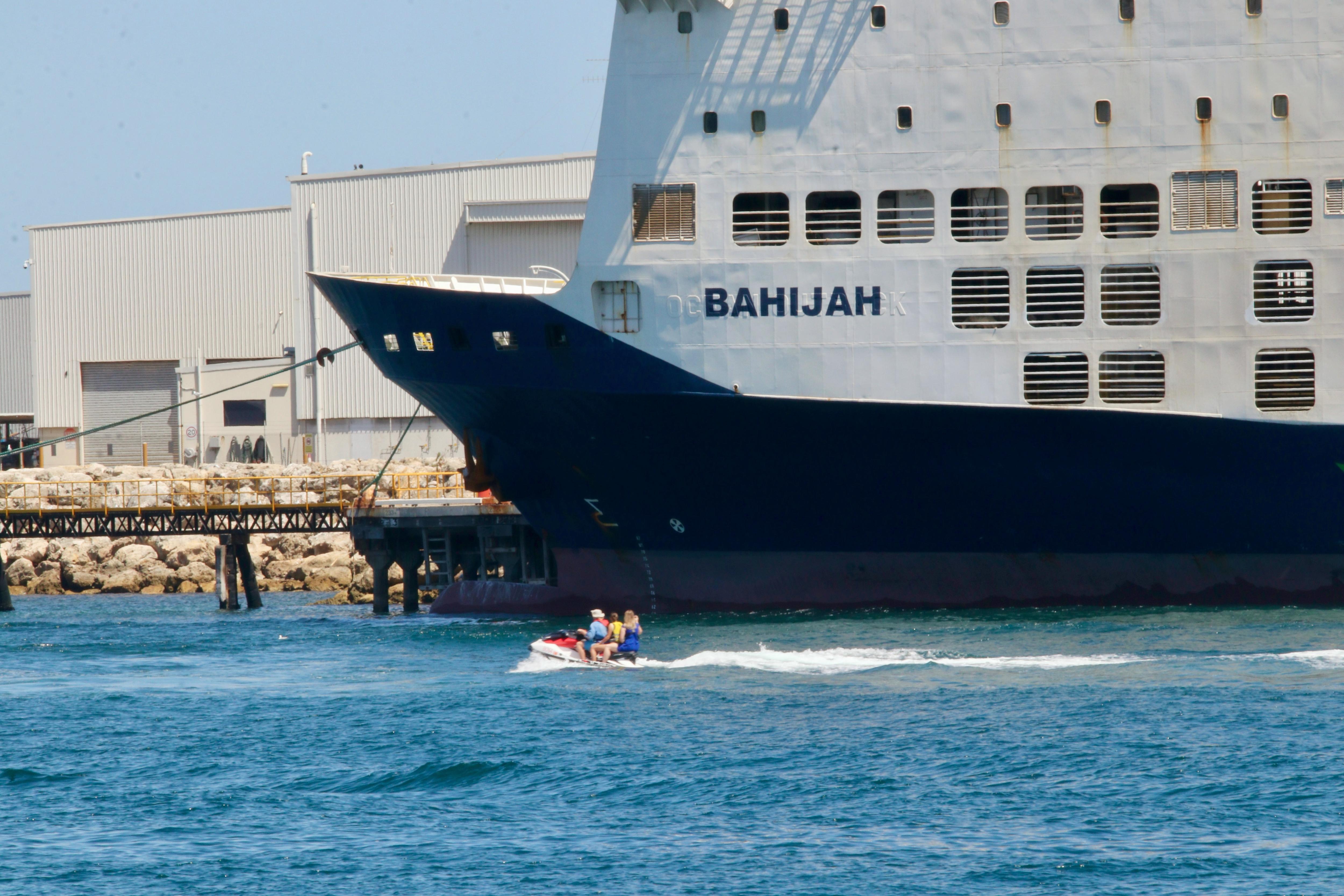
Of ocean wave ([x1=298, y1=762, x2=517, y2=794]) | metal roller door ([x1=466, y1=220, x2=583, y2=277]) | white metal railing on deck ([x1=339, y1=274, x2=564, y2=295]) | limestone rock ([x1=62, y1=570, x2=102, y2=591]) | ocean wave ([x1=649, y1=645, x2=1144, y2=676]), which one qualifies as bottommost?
ocean wave ([x1=298, y1=762, x2=517, y2=794])

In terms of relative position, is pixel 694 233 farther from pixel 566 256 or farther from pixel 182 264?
pixel 182 264

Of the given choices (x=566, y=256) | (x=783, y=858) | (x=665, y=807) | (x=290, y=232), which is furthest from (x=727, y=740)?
(x=290, y=232)

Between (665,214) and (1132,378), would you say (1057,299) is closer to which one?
(1132,378)

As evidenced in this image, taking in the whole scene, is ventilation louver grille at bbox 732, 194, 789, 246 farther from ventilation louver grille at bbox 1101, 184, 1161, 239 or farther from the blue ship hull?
ventilation louver grille at bbox 1101, 184, 1161, 239

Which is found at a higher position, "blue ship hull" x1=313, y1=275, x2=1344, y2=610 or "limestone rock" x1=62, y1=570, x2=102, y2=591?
"blue ship hull" x1=313, y1=275, x2=1344, y2=610

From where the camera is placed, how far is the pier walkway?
38.8 m

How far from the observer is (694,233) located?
31.6m

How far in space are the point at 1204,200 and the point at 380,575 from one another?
2323 centimetres

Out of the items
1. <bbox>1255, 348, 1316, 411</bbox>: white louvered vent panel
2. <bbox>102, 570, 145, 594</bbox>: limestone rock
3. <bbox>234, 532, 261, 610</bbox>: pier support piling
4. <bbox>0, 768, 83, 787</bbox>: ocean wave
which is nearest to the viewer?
<bbox>0, 768, 83, 787</bbox>: ocean wave

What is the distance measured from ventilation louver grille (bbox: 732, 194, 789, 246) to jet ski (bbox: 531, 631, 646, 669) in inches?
339

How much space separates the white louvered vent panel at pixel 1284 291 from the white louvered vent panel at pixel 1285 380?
0.64 metres

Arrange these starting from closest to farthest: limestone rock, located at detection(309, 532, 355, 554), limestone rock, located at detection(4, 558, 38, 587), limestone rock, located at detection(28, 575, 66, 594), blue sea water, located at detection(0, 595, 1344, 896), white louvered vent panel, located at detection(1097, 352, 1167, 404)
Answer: blue sea water, located at detection(0, 595, 1344, 896) → white louvered vent panel, located at detection(1097, 352, 1167, 404) → limestone rock, located at detection(28, 575, 66, 594) → limestone rock, located at detection(4, 558, 38, 587) → limestone rock, located at detection(309, 532, 355, 554)

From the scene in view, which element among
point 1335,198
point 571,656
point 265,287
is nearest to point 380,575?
point 571,656

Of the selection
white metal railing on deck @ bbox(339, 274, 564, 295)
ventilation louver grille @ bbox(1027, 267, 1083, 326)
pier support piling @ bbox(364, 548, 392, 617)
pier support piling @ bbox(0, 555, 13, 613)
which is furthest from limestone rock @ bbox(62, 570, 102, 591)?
ventilation louver grille @ bbox(1027, 267, 1083, 326)
